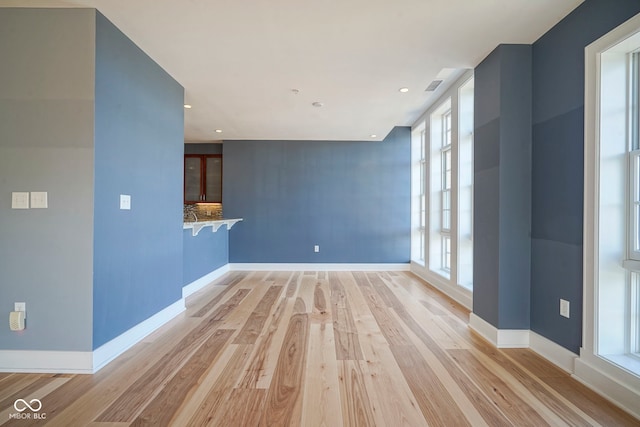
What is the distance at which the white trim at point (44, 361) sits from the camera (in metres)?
2.08

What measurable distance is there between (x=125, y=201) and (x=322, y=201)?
395 cm

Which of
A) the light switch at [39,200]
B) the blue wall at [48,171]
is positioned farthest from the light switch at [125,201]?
the light switch at [39,200]

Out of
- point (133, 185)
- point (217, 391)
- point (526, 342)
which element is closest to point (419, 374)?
point (526, 342)

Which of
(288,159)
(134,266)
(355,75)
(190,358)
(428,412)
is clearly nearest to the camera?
(428,412)

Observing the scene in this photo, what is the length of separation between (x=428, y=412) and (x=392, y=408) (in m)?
0.19

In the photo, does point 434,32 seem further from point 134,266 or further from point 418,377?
point 134,266

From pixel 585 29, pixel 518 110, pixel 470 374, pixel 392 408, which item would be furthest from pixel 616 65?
pixel 392 408

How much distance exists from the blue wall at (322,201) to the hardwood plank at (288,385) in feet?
10.9

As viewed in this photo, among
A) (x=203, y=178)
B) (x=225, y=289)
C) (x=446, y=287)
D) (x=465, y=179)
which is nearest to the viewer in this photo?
(x=465, y=179)

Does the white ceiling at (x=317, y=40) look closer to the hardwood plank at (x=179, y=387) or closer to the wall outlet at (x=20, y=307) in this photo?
the wall outlet at (x=20, y=307)

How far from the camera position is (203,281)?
466 centimetres

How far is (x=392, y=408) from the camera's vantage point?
5.58ft

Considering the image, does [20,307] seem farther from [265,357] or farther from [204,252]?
[204,252]

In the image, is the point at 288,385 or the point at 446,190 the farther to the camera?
the point at 446,190
